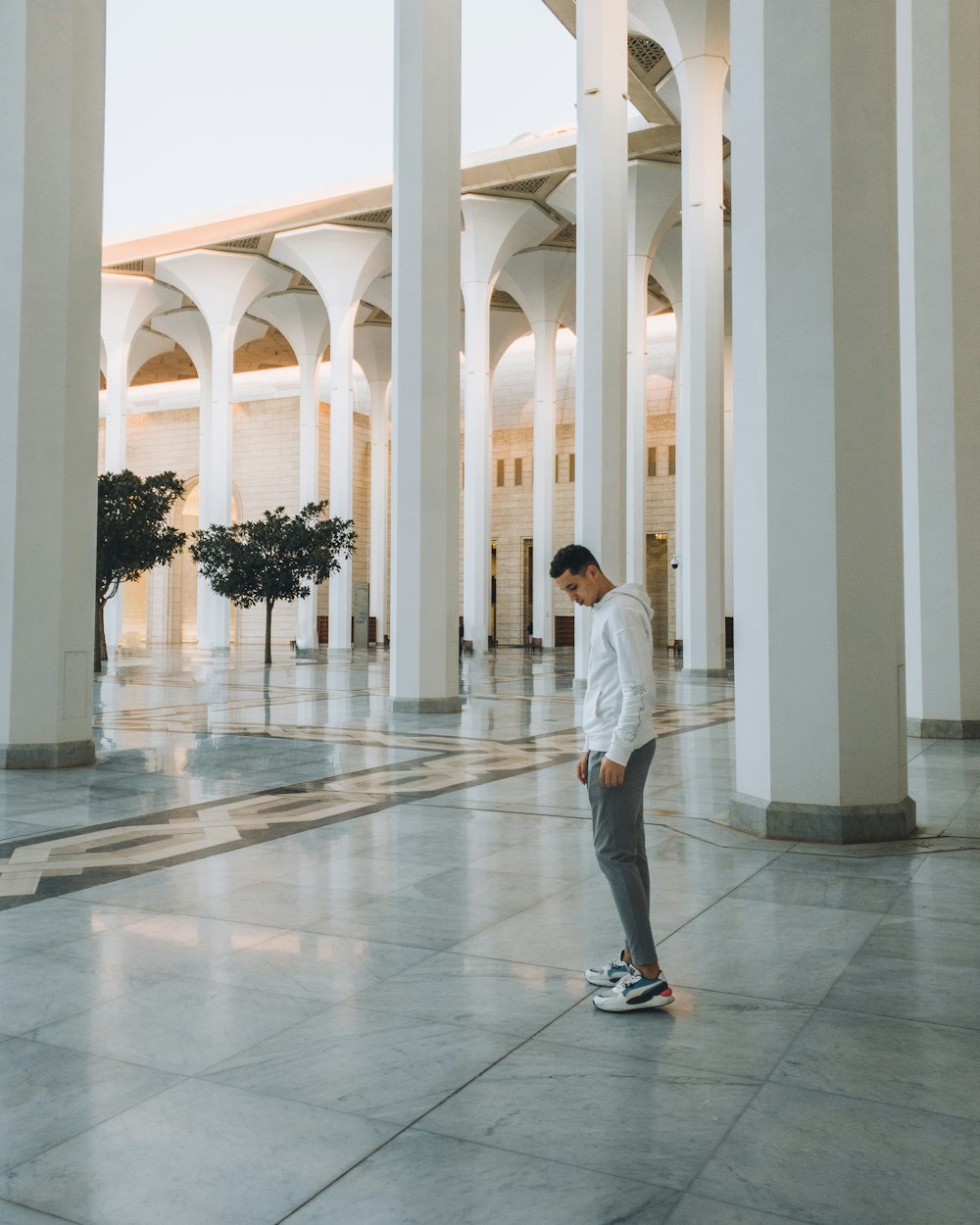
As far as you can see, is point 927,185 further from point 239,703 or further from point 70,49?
point 239,703

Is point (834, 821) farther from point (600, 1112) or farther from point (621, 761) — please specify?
point (600, 1112)

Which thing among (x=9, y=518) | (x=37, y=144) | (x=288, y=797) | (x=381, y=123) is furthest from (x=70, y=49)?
(x=381, y=123)

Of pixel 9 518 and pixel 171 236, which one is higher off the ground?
pixel 171 236

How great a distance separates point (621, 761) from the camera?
3316 millimetres

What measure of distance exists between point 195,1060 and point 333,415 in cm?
2916

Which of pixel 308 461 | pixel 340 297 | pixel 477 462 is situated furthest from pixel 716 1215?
pixel 308 461

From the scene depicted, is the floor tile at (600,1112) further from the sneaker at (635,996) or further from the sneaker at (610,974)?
the sneaker at (610,974)

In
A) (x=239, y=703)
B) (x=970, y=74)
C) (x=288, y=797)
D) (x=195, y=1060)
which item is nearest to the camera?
(x=195, y=1060)

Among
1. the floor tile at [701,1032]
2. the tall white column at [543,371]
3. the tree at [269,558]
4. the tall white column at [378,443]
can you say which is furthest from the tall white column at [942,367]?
the tall white column at [378,443]

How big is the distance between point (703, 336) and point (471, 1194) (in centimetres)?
1909

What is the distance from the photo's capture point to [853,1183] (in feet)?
7.45

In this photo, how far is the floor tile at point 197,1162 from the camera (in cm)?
219

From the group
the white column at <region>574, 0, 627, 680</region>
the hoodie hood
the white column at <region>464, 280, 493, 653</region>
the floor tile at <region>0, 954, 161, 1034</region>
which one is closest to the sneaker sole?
the hoodie hood

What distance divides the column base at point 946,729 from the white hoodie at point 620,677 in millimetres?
8162
